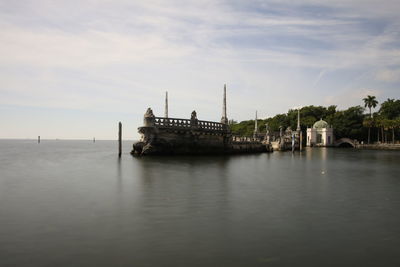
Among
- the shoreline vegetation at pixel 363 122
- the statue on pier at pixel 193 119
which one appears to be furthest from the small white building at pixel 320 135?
the statue on pier at pixel 193 119

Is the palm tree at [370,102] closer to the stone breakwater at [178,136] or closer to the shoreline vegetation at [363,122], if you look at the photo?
the shoreline vegetation at [363,122]

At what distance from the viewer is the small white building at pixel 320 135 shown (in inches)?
3999

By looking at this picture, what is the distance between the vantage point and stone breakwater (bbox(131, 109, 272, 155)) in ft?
129

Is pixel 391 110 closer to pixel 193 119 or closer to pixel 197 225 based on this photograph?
pixel 193 119

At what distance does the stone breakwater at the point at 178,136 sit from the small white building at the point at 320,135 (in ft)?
213

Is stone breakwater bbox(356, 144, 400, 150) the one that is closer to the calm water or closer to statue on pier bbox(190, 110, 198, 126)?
statue on pier bbox(190, 110, 198, 126)

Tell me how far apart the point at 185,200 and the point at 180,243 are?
597cm

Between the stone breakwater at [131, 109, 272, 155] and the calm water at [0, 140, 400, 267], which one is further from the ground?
the stone breakwater at [131, 109, 272, 155]

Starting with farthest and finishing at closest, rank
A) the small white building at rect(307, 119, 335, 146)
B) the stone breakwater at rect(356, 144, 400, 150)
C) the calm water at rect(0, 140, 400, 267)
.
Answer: the small white building at rect(307, 119, 335, 146)
the stone breakwater at rect(356, 144, 400, 150)
the calm water at rect(0, 140, 400, 267)

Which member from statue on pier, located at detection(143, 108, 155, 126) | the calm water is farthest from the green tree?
the calm water

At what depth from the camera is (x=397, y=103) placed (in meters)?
108

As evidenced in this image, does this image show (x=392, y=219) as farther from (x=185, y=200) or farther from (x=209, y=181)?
(x=209, y=181)

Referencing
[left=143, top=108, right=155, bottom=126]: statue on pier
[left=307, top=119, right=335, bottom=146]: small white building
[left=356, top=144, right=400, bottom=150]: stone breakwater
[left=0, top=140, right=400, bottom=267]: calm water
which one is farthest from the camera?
[left=307, top=119, right=335, bottom=146]: small white building

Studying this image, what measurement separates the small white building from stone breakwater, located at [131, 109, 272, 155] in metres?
65.0
